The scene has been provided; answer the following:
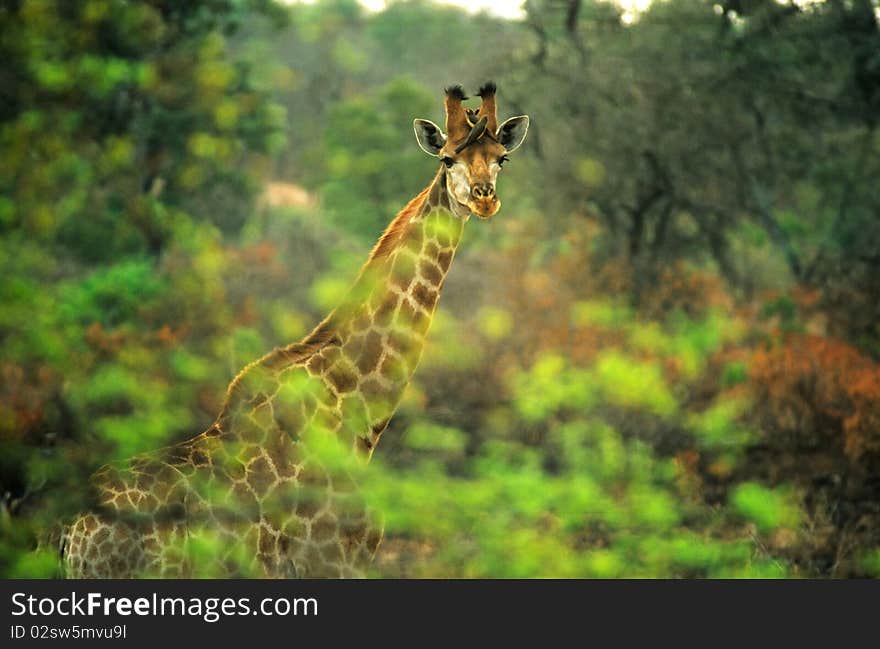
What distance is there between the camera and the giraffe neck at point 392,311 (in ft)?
19.2

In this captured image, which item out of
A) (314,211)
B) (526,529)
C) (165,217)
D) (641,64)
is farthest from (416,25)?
(526,529)

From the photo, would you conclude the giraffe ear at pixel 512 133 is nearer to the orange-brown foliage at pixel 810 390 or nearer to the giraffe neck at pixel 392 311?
the giraffe neck at pixel 392 311

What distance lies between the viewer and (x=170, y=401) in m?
4.93

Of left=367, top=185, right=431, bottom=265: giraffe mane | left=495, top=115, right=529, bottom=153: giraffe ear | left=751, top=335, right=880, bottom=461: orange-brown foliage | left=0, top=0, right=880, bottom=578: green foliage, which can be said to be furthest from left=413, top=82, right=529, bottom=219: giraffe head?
left=751, top=335, right=880, bottom=461: orange-brown foliage

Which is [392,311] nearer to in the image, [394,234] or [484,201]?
[394,234]

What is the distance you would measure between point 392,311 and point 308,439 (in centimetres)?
84

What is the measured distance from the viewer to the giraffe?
5.43 meters

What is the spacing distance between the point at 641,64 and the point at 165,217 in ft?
41.2

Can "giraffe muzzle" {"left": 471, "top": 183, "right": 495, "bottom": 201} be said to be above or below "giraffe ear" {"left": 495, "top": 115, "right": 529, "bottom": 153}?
below

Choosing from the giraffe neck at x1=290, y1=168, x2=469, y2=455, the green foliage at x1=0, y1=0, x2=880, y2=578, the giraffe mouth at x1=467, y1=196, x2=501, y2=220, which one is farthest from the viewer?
the giraffe neck at x1=290, y1=168, x2=469, y2=455

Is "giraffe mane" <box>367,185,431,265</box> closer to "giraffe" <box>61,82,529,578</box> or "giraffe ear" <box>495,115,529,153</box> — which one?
"giraffe" <box>61,82,529,578</box>

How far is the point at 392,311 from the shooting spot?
19.5 feet

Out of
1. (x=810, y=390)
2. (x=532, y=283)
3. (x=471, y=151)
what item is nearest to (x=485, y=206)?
(x=471, y=151)

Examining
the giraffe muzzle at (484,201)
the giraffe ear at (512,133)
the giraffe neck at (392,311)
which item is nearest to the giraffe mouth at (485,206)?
the giraffe muzzle at (484,201)
